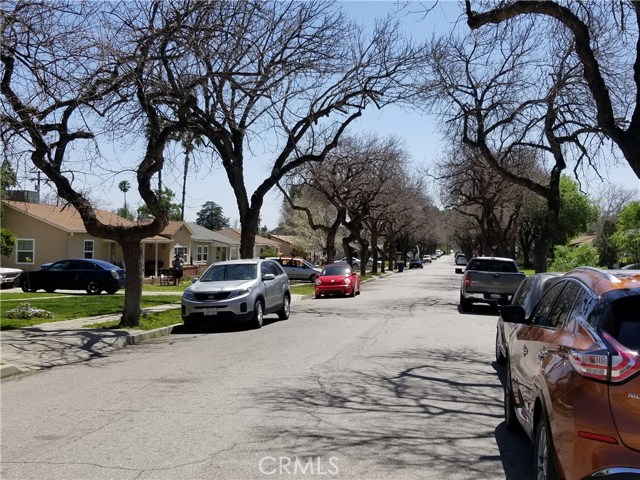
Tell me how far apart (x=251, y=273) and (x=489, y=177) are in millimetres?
23741

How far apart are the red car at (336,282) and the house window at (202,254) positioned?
24501 millimetres

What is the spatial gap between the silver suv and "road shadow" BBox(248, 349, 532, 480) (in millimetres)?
6031

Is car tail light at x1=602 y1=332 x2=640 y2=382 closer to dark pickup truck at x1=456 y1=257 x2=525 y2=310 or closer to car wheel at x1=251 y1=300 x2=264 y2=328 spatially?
car wheel at x1=251 y1=300 x2=264 y2=328

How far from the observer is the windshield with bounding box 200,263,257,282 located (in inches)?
665

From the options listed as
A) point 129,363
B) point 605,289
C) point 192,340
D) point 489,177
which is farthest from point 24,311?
point 489,177

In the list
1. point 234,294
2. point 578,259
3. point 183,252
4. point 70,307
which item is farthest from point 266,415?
point 183,252

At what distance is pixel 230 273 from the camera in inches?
675

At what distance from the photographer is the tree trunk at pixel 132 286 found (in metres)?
15.1

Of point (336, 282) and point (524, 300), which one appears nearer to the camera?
point (524, 300)

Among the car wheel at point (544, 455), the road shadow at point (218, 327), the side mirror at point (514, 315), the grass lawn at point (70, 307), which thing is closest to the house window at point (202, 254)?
the grass lawn at point (70, 307)

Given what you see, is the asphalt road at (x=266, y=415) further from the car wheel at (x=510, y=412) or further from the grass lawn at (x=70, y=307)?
the grass lawn at (x=70, y=307)

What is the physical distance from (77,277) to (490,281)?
59.6ft

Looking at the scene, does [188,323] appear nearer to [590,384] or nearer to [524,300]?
[524,300]

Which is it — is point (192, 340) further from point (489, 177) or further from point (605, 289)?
point (489, 177)
